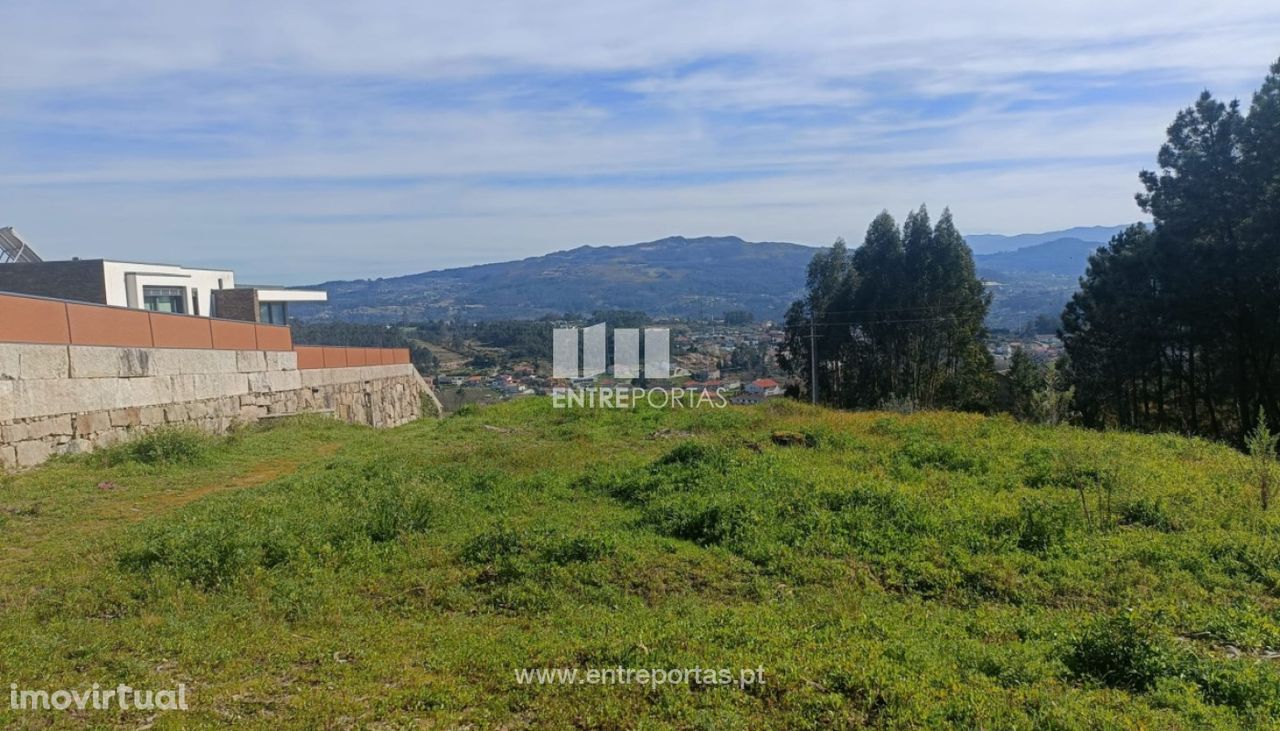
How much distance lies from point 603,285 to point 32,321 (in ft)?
339

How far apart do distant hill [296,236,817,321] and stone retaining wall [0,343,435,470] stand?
4255 cm

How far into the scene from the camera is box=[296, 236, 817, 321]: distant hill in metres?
81.8

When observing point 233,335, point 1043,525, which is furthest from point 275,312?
point 1043,525

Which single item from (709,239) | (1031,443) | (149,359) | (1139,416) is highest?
(709,239)

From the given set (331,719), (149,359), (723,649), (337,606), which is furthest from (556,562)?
(149,359)

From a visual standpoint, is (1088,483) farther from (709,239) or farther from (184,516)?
(709,239)

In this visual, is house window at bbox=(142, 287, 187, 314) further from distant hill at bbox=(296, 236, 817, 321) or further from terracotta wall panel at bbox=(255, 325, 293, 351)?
distant hill at bbox=(296, 236, 817, 321)

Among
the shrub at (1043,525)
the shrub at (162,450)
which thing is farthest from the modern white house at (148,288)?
the shrub at (1043,525)

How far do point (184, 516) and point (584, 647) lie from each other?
5.45 meters

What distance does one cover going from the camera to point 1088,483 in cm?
813

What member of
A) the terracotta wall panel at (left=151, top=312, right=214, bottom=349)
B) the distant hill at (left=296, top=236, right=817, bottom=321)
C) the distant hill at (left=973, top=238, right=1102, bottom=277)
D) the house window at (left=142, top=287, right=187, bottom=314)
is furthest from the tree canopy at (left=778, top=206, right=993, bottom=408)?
the distant hill at (left=973, top=238, right=1102, bottom=277)

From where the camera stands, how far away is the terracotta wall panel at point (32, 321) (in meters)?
9.09

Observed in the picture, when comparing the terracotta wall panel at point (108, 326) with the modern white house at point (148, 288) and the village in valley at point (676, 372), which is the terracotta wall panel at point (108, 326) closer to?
the modern white house at point (148, 288)

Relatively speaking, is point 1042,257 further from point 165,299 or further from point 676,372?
point 165,299
